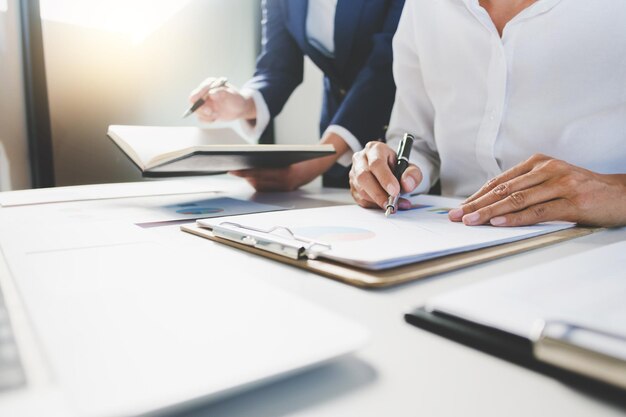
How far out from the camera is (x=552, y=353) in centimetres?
21

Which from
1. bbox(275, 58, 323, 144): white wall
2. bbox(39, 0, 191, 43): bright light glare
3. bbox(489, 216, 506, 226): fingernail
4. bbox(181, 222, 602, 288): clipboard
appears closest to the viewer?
bbox(181, 222, 602, 288): clipboard

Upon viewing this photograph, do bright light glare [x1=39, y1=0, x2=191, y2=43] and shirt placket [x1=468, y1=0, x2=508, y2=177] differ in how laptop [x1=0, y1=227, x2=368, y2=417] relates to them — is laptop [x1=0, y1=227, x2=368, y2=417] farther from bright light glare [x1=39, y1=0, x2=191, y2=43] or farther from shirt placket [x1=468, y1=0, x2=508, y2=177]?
bright light glare [x1=39, y1=0, x2=191, y2=43]

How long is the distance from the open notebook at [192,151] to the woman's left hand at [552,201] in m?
0.30

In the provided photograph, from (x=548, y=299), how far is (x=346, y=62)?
109 centimetres

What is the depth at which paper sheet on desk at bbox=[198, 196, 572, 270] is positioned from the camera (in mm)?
375

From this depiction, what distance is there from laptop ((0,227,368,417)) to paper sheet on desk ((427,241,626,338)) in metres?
0.07

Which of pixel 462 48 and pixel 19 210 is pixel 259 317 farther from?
pixel 462 48

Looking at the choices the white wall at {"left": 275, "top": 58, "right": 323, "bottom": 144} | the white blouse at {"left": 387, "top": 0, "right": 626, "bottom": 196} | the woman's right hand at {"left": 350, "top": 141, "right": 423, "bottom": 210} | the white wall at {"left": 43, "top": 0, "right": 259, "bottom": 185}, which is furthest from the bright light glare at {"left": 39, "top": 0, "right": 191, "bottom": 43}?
the woman's right hand at {"left": 350, "top": 141, "right": 423, "bottom": 210}

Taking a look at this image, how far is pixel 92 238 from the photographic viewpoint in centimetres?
48

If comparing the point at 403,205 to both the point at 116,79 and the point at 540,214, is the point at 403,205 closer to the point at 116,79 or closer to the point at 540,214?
the point at 540,214

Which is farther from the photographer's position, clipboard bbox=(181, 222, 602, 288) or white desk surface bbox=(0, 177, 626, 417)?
clipboard bbox=(181, 222, 602, 288)

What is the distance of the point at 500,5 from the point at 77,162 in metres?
1.27

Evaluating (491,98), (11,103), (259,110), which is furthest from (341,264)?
(11,103)

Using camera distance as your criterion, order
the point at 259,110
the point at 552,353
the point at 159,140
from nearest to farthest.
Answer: the point at 552,353 < the point at 159,140 < the point at 259,110
